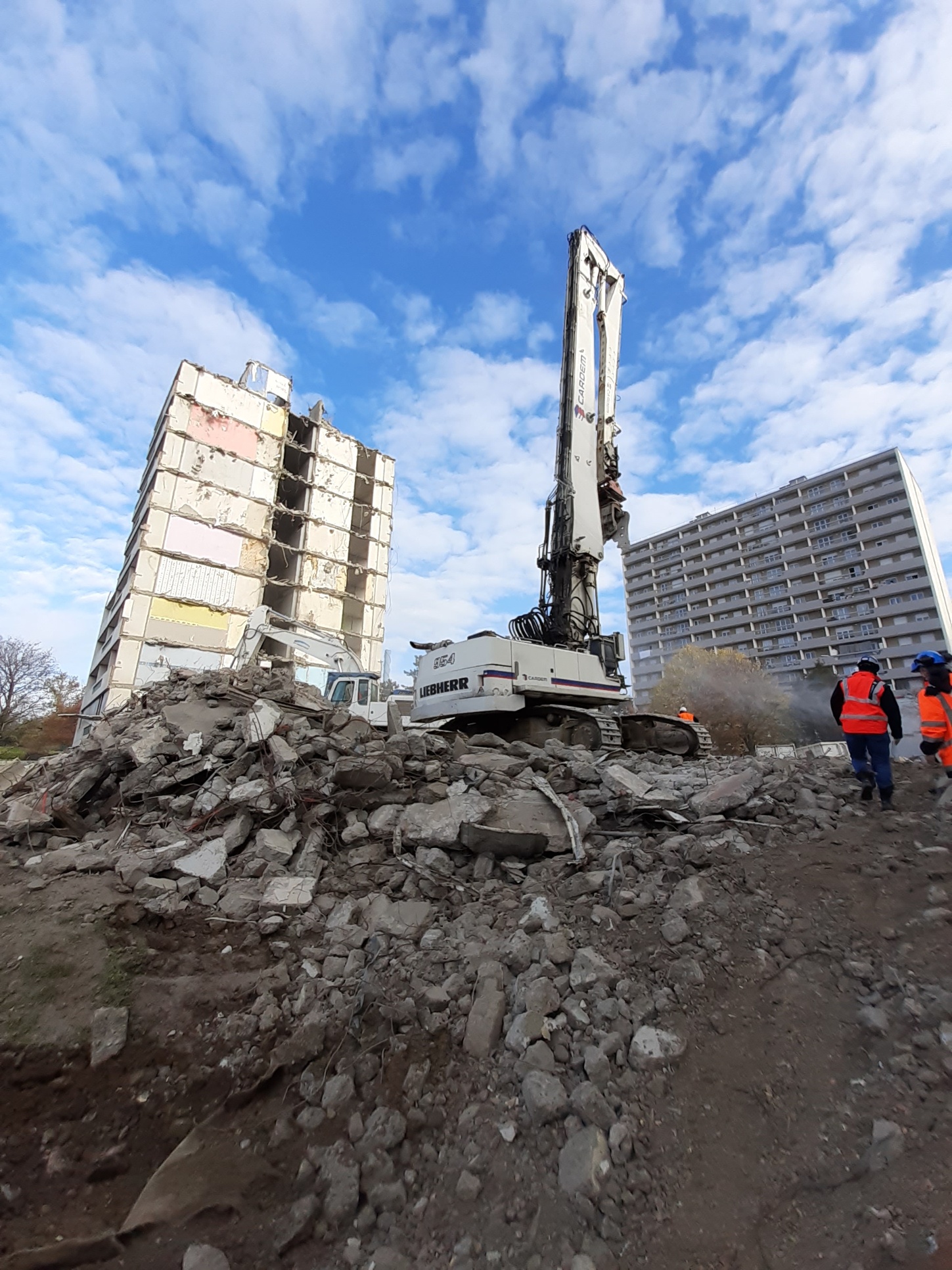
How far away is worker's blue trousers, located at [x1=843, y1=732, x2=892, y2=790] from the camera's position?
4.49 metres

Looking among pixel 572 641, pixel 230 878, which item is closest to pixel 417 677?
pixel 572 641

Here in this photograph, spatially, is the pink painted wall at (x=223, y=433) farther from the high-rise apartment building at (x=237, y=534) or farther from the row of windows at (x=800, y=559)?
the row of windows at (x=800, y=559)

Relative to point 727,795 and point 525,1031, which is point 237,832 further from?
point 727,795

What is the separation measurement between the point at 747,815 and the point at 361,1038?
3237 mm

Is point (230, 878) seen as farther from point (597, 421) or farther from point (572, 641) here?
point (597, 421)

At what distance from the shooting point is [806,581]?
196 ft

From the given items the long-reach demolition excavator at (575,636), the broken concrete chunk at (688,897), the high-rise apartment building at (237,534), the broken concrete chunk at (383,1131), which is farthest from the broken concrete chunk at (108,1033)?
the high-rise apartment building at (237,534)

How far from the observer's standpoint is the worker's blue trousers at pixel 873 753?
449 centimetres

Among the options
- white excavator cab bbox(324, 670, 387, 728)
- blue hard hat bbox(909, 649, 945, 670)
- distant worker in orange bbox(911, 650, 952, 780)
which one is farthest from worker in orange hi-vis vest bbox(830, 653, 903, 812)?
white excavator cab bbox(324, 670, 387, 728)

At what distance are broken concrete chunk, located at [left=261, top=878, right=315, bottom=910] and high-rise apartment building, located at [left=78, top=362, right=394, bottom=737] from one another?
19.9 m

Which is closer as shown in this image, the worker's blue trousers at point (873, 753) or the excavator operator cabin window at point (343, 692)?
the worker's blue trousers at point (873, 753)

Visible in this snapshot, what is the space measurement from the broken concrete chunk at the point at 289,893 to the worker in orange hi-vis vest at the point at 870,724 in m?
4.40

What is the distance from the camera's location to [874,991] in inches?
95.9

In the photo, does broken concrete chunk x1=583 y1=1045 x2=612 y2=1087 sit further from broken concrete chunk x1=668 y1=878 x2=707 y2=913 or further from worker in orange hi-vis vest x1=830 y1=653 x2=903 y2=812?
worker in orange hi-vis vest x1=830 y1=653 x2=903 y2=812
